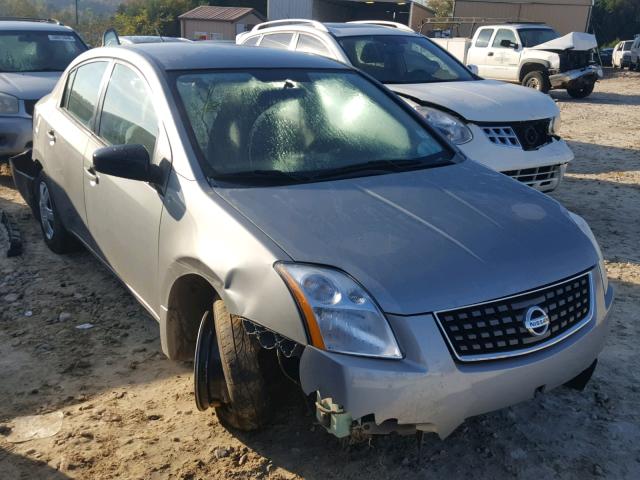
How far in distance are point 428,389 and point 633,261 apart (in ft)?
A: 11.9

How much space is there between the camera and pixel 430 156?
11.6 feet

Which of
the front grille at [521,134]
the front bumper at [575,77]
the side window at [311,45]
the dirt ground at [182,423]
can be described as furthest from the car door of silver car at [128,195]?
the front bumper at [575,77]

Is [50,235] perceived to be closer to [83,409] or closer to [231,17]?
[83,409]

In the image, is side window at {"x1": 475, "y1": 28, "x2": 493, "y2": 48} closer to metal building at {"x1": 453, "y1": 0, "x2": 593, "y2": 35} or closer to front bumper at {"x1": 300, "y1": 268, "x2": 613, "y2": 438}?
front bumper at {"x1": 300, "y1": 268, "x2": 613, "y2": 438}

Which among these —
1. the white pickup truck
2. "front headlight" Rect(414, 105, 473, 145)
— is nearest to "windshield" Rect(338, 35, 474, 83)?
"front headlight" Rect(414, 105, 473, 145)

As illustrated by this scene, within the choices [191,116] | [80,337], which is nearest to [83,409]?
[80,337]

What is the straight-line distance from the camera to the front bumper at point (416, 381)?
86.4 inches

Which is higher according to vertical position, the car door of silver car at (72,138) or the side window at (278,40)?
the side window at (278,40)

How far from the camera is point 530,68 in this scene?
54.8ft

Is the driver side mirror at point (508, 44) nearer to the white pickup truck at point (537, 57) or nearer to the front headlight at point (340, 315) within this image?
the white pickup truck at point (537, 57)

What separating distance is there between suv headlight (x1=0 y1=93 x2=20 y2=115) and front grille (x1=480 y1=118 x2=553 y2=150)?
15.9ft

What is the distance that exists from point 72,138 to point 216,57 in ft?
4.06

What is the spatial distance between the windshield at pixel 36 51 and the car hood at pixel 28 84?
0.99ft

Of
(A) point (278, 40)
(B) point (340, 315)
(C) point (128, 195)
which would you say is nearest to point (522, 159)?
(C) point (128, 195)
